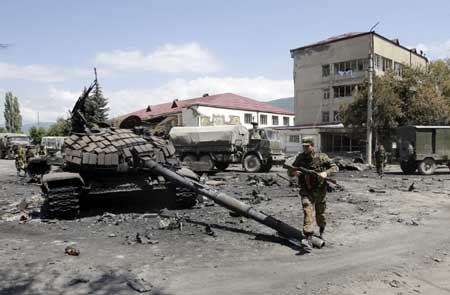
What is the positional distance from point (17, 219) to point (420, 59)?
51837 mm

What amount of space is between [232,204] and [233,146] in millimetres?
13058

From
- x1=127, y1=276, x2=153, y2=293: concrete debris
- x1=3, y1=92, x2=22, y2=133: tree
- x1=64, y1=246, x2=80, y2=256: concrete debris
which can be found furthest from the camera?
x1=3, y1=92, x2=22, y2=133: tree

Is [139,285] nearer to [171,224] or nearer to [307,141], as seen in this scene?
[171,224]

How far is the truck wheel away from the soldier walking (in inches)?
531

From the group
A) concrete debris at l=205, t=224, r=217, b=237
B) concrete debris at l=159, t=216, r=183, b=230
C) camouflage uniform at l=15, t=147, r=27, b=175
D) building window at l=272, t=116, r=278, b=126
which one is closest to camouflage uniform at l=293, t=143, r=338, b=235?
concrete debris at l=205, t=224, r=217, b=237

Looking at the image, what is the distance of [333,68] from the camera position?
4444 cm

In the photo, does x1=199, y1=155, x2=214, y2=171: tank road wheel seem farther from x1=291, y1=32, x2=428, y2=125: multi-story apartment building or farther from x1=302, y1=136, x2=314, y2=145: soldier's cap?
x1=291, y1=32, x2=428, y2=125: multi-story apartment building

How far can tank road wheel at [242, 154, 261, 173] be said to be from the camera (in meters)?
20.4

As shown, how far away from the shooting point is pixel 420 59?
51500 millimetres

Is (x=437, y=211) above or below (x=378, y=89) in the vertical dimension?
below

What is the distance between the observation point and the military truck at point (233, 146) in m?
20.5

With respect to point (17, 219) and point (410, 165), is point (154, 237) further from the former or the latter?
point (410, 165)

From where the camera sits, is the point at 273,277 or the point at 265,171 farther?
the point at 265,171

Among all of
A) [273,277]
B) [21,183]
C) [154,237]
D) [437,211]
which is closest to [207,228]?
[154,237]
